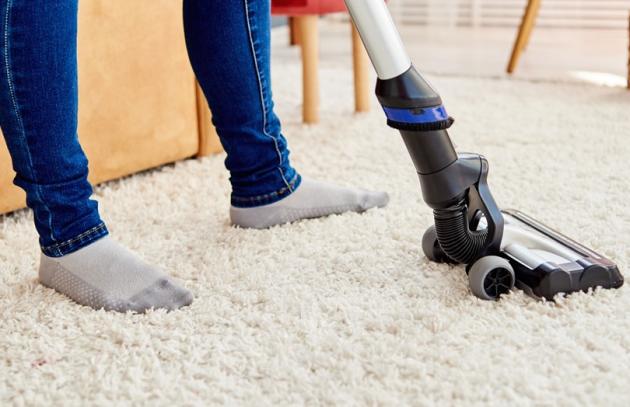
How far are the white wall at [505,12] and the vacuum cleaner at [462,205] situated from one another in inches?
109

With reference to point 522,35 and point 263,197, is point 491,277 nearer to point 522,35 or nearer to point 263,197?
point 263,197

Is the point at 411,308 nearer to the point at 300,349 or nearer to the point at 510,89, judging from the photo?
the point at 300,349

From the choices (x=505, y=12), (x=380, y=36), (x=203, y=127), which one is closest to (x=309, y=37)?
(x=203, y=127)

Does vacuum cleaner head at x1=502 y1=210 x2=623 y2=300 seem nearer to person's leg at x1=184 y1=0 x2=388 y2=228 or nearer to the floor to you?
person's leg at x1=184 y1=0 x2=388 y2=228

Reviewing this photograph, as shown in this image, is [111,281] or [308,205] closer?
[111,281]

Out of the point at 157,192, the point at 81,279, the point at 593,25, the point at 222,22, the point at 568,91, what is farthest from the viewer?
the point at 593,25

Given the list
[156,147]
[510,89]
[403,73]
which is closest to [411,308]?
[403,73]

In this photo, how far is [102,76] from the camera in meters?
1.38

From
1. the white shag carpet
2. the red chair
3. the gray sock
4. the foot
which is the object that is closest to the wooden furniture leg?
the white shag carpet

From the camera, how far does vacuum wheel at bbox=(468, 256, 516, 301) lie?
0.88 metres

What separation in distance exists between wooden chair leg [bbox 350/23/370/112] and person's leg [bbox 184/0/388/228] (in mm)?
771

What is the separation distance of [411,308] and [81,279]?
0.38m

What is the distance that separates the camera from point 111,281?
92 cm

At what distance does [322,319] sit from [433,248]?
0.21 m
